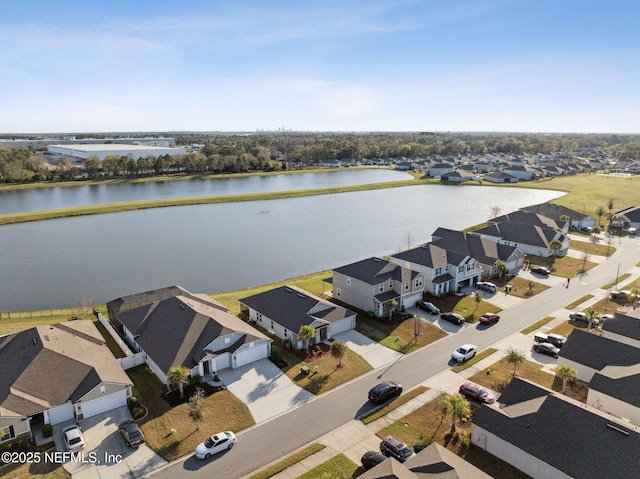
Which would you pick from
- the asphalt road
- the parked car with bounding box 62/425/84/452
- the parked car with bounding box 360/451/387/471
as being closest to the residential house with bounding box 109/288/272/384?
the parked car with bounding box 62/425/84/452

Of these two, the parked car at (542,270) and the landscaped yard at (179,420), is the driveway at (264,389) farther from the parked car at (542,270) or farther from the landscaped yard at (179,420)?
the parked car at (542,270)

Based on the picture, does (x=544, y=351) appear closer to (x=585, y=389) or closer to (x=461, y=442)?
(x=585, y=389)

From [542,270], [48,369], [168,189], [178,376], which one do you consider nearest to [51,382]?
[48,369]

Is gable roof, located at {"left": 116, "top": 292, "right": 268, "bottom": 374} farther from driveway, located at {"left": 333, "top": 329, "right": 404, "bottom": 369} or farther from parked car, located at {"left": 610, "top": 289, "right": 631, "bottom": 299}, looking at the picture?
parked car, located at {"left": 610, "top": 289, "right": 631, "bottom": 299}

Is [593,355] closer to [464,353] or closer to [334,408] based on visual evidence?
[464,353]

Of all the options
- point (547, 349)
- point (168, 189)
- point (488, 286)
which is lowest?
point (547, 349)

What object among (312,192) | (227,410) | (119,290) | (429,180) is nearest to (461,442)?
(227,410)

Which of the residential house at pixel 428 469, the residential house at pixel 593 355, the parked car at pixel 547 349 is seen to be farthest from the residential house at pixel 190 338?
the residential house at pixel 593 355
